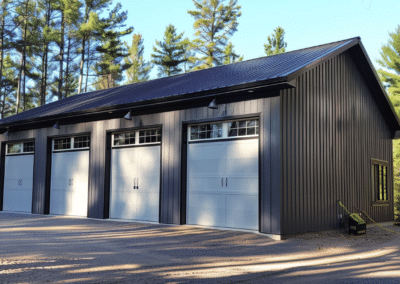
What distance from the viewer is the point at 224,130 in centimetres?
956

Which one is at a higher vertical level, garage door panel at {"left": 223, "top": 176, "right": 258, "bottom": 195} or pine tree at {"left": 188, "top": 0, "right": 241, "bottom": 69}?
pine tree at {"left": 188, "top": 0, "right": 241, "bottom": 69}

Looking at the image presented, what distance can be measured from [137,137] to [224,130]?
2.96m

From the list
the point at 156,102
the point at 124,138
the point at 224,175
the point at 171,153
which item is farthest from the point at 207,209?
the point at 124,138

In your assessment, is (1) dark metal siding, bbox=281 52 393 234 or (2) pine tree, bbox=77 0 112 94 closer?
(1) dark metal siding, bbox=281 52 393 234

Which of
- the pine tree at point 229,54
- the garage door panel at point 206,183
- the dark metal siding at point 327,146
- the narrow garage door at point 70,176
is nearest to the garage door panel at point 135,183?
the garage door panel at point 206,183

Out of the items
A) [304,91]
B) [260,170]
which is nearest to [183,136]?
[260,170]

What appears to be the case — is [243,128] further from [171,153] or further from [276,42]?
[276,42]

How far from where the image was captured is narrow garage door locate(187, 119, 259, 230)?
900 cm

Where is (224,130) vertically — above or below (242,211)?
above

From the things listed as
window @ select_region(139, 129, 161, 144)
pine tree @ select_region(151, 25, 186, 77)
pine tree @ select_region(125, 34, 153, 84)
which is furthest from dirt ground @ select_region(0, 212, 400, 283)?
pine tree @ select_region(125, 34, 153, 84)

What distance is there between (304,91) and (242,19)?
2392cm

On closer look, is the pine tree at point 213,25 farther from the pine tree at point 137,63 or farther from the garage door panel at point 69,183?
the garage door panel at point 69,183

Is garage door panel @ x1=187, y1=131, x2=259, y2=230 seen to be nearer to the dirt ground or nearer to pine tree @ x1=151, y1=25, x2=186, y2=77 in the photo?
the dirt ground

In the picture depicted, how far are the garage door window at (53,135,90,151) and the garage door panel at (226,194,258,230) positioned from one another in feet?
17.9
